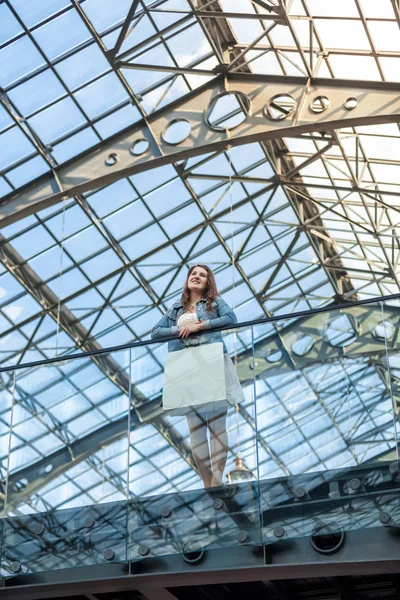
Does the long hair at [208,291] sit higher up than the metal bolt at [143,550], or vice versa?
the long hair at [208,291]

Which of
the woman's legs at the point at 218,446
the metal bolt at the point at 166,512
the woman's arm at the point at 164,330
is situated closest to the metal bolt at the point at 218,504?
the woman's legs at the point at 218,446

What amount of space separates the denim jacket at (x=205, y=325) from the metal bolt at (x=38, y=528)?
7.90 feet

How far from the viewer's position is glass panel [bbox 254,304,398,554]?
9430 mm

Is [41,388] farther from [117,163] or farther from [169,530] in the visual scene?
[117,163]

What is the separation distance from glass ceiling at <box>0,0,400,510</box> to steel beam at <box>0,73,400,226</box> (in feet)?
1.11

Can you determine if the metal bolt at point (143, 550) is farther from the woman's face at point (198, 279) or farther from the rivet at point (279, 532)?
the woman's face at point (198, 279)

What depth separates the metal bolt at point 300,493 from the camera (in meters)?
9.59

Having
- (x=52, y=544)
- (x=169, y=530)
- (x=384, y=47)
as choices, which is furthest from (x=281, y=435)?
(x=384, y=47)

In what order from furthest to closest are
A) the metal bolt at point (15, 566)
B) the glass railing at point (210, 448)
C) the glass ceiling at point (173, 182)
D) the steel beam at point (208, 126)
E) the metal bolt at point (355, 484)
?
the glass ceiling at point (173, 182) < the steel beam at point (208, 126) < the metal bolt at point (15, 566) < the glass railing at point (210, 448) < the metal bolt at point (355, 484)

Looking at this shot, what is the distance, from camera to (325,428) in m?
9.65

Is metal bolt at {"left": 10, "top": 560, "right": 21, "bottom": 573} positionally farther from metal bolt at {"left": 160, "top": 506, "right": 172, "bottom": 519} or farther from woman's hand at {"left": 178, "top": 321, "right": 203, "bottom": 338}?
woman's hand at {"left": 178, "top": 321, "right": 203, "bottom": 338}

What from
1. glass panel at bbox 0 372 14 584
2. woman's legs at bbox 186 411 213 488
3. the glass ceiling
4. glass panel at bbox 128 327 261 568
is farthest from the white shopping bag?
the glass ceiling

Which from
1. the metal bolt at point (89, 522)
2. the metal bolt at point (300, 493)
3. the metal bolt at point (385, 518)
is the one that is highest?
the metal bolt at point (89, 522)

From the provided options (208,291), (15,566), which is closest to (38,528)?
(15,566)
